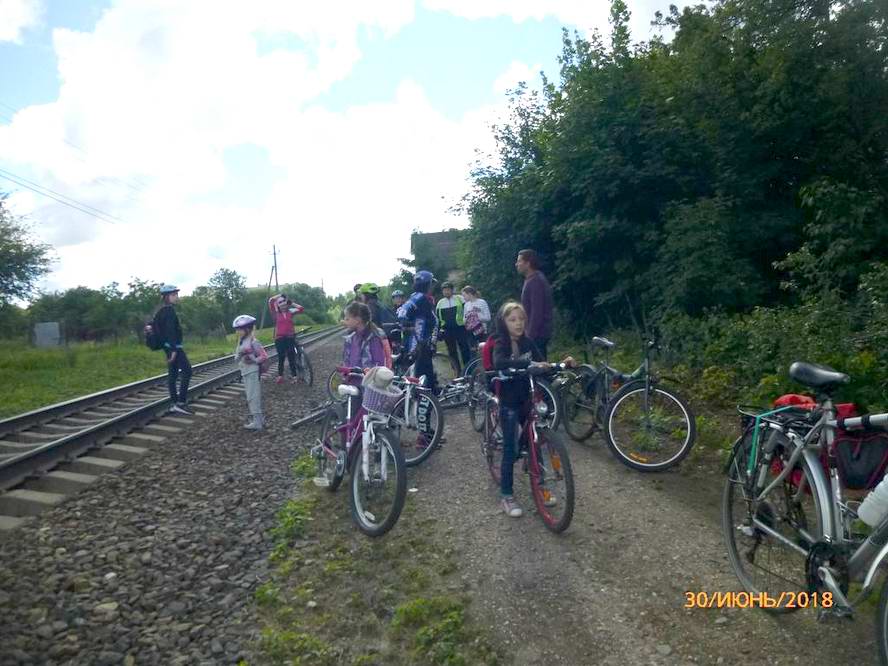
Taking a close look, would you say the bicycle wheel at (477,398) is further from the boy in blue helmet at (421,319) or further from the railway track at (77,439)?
the railway track at (77,439)

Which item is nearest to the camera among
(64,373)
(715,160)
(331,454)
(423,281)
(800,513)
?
(800,513)

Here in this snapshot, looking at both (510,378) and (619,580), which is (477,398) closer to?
(510,378)

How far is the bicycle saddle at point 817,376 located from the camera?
Result: 318 cm

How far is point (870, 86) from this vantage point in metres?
12.0

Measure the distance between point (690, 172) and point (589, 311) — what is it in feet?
11.4

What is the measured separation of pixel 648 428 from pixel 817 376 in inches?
126

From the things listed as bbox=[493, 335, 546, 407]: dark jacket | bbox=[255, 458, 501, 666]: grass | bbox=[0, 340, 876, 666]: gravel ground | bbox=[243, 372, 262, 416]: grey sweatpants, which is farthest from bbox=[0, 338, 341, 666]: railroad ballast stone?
bbox=[493, 335, 546, 407]: dark jacket

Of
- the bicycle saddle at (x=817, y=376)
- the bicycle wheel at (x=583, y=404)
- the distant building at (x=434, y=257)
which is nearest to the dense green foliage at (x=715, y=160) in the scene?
the bicycle wheel at (x=583, y=404)

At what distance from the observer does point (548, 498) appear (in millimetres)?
5102

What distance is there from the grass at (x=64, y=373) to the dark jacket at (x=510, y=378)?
988 cm

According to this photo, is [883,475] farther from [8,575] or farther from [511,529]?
[8,575]

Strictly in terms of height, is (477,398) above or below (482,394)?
below

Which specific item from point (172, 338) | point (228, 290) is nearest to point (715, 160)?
point (172, 338)
